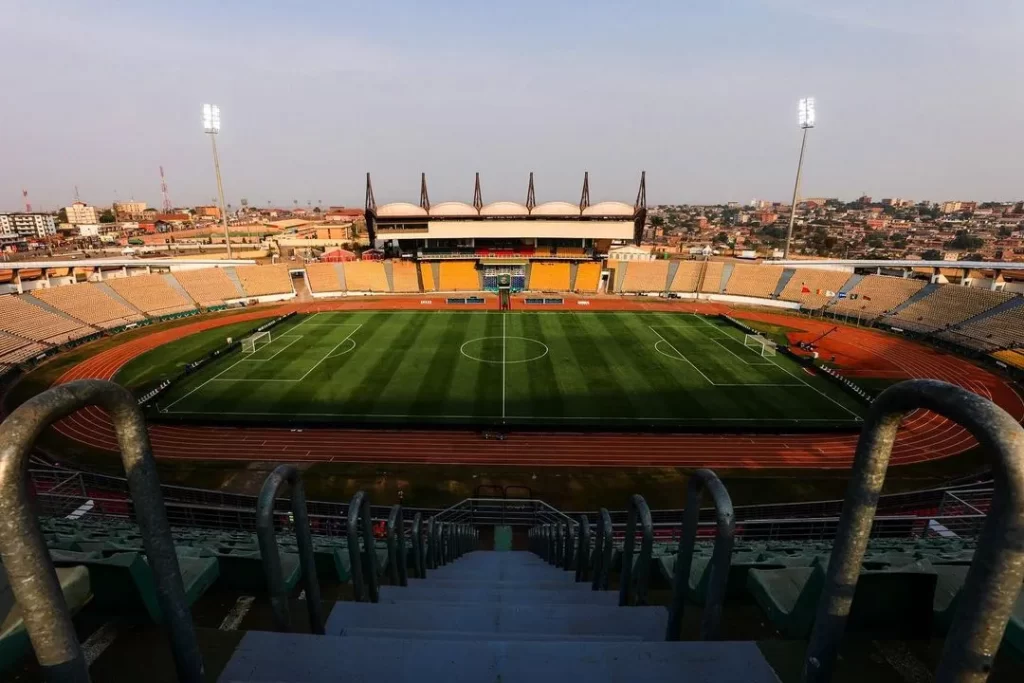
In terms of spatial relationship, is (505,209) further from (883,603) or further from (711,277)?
(883,603)

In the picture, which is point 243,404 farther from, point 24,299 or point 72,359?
point 24,299

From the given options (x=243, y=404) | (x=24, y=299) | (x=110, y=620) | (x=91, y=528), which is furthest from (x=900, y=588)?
(x=24, y=299)

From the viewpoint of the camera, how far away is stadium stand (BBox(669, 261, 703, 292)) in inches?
2441

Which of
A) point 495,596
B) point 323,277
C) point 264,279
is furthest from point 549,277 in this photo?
point 495,596

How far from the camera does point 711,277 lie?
205ft

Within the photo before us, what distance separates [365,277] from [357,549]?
61.2 m

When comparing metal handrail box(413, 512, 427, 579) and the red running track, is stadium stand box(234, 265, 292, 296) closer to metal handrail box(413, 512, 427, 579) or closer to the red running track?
the red running track

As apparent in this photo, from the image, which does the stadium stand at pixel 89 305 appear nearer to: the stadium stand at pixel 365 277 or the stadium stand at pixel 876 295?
the stadium stand at pixel 365 277

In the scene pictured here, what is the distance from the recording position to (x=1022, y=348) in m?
36.6

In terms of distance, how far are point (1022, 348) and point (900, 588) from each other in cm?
4774

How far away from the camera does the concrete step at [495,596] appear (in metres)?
6.38

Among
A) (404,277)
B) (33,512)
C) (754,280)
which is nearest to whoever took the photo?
(33,512)

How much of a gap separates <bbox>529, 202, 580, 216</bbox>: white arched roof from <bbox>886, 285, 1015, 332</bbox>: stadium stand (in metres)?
→ 38.9

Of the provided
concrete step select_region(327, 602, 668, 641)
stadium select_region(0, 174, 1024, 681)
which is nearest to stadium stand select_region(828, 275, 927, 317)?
stadium select_region(0, 174, 1024, 681)
